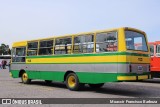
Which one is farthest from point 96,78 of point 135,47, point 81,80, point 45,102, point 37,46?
point 37,46

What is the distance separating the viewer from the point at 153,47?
19.9 m

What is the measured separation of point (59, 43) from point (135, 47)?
14.6 ft

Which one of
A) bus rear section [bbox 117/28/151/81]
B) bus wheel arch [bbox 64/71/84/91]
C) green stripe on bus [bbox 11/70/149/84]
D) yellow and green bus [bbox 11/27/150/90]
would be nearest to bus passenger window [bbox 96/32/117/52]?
yellow and green bus [bbox 11/27/150/90]

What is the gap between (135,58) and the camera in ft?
43.2

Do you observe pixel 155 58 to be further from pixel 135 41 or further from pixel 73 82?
pixel 73 82

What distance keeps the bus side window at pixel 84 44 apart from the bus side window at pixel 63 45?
45 centimetres

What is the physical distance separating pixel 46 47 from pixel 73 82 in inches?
119

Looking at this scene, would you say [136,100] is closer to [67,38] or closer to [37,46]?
[67,38]

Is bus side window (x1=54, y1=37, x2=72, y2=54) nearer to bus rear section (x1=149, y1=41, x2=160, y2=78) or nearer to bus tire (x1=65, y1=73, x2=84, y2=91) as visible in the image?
bus tire (x1=65, y1=73, x2=84, y2=91)

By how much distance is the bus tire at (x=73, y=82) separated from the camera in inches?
583

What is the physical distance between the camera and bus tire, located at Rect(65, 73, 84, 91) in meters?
14.8

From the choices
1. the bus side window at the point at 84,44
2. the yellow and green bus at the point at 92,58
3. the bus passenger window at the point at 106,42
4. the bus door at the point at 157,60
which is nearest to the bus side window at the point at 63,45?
the yellow and green bus at the point at 92,58

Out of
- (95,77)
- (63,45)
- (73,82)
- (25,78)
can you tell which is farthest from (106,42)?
(25,78)

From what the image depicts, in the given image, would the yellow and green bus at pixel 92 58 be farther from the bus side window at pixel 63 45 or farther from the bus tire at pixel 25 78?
the bus tire at pixel 25 78
